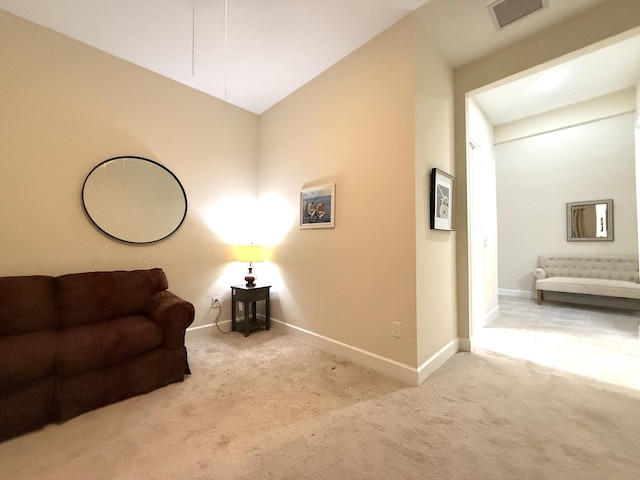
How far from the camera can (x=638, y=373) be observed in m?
2.17

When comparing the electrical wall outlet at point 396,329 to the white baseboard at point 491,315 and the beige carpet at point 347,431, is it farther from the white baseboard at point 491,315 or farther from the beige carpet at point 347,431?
the white baseboard at point 491,315

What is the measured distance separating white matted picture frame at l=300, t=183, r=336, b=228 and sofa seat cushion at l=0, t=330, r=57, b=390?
220cm

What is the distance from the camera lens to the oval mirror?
2.46 m

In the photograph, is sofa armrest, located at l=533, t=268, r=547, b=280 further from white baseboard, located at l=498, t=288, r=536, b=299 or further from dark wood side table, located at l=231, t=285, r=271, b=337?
dark wood side table, located at l=231, t=285, r=271, b=337

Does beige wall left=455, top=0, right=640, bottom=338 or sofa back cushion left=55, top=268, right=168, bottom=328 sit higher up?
beige wall left=455, top=0, right=640, bottom=338

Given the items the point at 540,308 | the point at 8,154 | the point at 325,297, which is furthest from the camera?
the point at 540,308

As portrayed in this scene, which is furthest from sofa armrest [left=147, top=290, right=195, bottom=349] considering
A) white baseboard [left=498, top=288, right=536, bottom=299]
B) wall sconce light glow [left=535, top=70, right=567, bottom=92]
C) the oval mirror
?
white baseboard [left=498, top=288, right=536, bottom=299]

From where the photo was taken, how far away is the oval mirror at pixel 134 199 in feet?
Result: 8.07

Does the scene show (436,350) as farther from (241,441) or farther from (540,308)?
(540,308)

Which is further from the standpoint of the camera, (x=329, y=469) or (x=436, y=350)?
(x=436, y=350)

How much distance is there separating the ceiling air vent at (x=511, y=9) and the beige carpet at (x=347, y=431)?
9.46 ft

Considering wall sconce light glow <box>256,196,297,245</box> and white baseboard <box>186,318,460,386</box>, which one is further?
wall sconce light glow <box>256,196,297,245</box>

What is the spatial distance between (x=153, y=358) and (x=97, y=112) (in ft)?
7.63

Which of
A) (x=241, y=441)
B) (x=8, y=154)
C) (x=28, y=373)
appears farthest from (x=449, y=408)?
(x=8, y=154)
